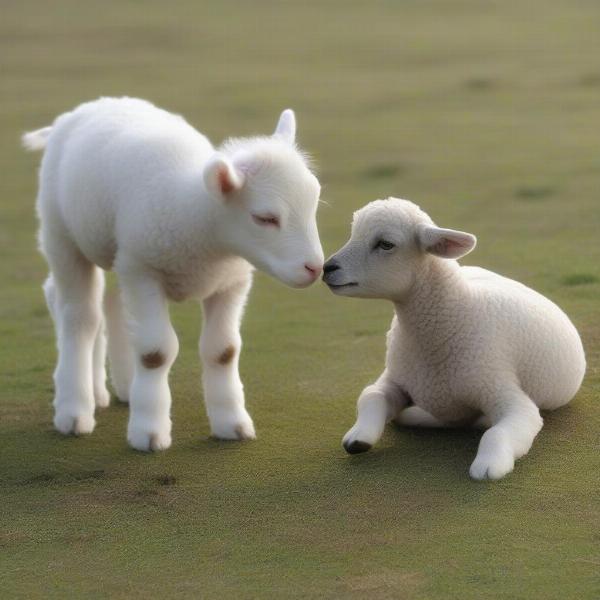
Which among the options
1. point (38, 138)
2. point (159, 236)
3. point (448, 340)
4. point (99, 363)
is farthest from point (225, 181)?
point (38, 138)

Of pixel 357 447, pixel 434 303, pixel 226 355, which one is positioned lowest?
pixel 357 447

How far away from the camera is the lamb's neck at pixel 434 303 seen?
508 centimetres

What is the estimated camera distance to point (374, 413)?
16.8ft

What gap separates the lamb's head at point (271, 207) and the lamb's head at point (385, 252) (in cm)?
18

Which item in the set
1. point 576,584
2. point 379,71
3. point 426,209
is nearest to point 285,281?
point 576,584

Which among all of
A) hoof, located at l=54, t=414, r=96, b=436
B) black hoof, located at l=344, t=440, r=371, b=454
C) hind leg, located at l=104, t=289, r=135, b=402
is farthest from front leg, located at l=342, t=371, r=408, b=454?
hind leg, located at l=104, t=289, r=135, b=402

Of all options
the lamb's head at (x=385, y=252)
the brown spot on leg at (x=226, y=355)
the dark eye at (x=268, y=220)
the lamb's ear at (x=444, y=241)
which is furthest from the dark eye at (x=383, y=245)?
the brown spot on leg at (x=226, y=355)

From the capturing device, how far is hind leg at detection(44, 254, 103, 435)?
569 cm

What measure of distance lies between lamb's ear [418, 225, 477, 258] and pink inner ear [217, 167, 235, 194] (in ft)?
2.34

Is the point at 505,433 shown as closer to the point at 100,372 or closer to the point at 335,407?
the point at 335,407

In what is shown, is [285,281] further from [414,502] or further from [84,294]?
[84,294]

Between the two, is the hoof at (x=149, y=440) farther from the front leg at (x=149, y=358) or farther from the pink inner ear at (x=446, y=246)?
the pink inner ear at (x=446, y=246)

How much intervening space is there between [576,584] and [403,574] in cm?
50

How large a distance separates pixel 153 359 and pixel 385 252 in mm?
1026
